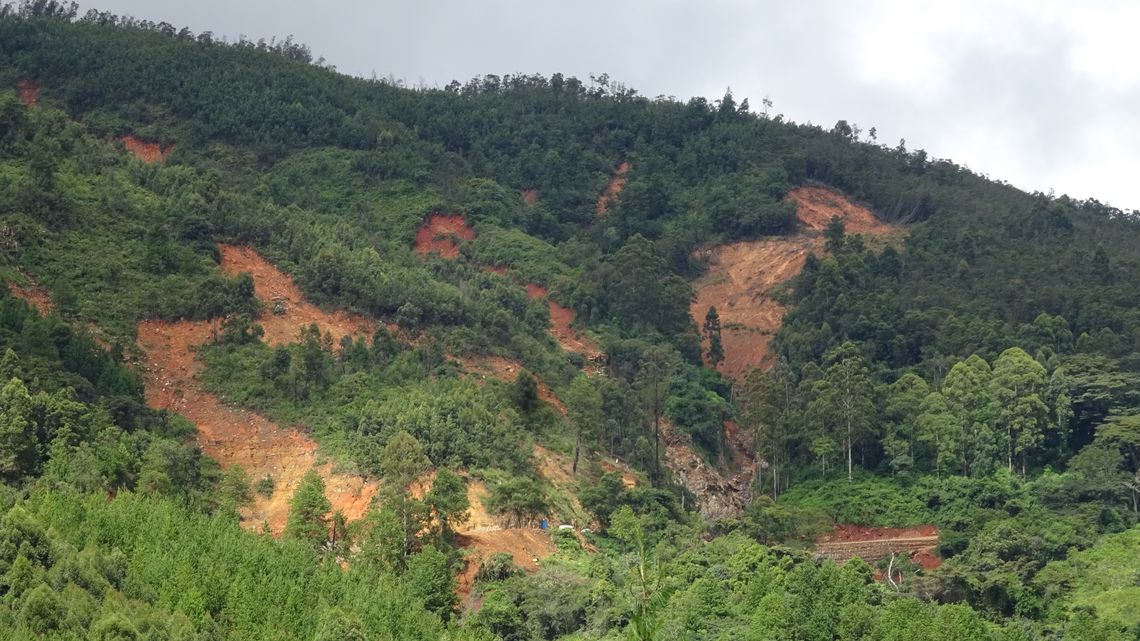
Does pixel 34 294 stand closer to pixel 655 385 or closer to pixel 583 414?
pixel 583 414

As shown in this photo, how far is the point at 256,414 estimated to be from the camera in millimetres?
53938

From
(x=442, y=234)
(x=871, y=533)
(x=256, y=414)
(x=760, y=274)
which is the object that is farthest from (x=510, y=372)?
(x=760, y=274)

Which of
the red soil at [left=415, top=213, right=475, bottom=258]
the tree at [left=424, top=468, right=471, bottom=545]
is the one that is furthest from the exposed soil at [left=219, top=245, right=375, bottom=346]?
the red soil at [left=415, top=213, right=475, bottom=258]

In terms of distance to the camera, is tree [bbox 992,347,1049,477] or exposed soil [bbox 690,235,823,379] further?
exposed soil [bbox 690,235,823,379]

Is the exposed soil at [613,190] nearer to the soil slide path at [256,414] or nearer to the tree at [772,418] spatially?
the tree at [772,418]

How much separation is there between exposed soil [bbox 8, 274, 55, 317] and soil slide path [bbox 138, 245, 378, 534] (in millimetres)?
3380

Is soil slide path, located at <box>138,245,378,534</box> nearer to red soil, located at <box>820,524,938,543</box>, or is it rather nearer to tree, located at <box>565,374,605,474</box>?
tree, located at <box>565,374,605,474</box>

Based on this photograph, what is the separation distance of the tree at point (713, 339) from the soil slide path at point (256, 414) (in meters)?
18.9

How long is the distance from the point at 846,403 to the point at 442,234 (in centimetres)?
2636

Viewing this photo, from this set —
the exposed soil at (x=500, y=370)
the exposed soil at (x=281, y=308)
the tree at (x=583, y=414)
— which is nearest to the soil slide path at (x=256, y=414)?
the exposed soil at (x=281, y=308)

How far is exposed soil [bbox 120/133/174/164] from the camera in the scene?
257 ft

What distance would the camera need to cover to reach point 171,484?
4453 centimetres

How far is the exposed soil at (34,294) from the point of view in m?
54.9

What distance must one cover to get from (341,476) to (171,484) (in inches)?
256
